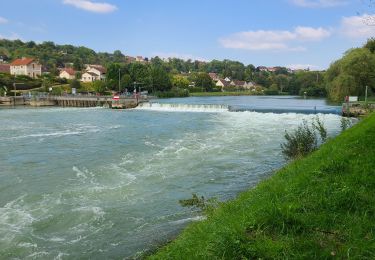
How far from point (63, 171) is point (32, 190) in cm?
334

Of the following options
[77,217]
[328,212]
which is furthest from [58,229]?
[328,212]

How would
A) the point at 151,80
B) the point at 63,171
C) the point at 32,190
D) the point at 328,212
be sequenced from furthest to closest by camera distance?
1. the point at 151,80
2. the point at 63,171
3. the point at 32,190
4. the point at 328,212

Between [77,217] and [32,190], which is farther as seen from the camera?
[32,190]

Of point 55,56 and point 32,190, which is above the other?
point 55,56

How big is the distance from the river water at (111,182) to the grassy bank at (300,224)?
3.38m

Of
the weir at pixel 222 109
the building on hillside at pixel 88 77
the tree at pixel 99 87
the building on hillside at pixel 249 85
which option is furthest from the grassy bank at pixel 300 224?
the building on hillside at pixel 249 85

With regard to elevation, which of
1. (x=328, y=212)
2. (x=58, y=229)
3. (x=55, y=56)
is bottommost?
(x=58, y=229)

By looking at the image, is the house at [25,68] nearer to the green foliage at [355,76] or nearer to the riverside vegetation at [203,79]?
the riverside vegetation at [203,79]

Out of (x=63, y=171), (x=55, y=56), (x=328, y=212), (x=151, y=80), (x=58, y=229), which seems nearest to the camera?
(x=328, y=212)

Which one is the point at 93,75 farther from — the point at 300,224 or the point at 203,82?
the point at 300,224

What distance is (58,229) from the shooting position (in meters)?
11.0

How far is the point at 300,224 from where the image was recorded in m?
5.79

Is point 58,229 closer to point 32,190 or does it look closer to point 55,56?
point 32,190

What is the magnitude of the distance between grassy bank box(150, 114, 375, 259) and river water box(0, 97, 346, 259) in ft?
11.1
